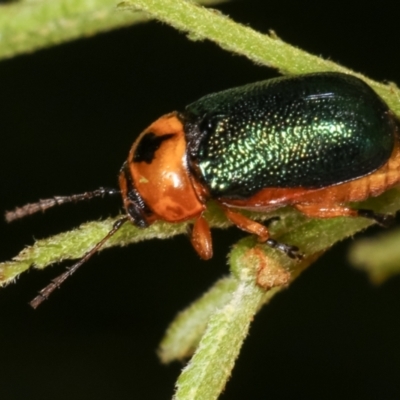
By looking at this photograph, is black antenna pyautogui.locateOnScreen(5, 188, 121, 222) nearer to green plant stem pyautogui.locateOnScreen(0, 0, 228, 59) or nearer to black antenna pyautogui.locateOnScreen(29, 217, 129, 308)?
black antenna pyautogui.locateOnScreen(29, 217, 129, 308)

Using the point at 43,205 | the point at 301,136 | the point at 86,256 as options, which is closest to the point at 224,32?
the point at 301,136

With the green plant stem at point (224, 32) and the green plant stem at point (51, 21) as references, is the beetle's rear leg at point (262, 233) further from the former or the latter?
the green plant stem at point (51, 21)

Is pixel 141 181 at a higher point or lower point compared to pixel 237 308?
higher

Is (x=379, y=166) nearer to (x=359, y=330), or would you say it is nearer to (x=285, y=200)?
(x=285, y=200)

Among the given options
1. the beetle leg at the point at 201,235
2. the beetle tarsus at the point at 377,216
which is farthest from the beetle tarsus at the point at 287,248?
the beetle leg at the point at 201,235

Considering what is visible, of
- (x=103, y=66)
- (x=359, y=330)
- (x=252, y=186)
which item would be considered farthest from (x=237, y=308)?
(x=103, y=66)

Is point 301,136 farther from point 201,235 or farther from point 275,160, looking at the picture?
point 201,235
